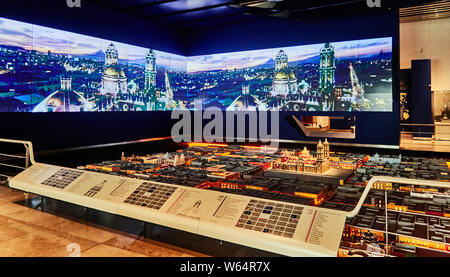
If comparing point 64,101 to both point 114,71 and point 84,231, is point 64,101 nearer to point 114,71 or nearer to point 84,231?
point 114,71

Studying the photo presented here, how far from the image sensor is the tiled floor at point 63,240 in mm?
2242

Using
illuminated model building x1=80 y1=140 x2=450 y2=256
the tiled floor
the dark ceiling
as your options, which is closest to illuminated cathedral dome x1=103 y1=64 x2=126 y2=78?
the dark ceiling

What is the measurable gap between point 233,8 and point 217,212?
21.1 feet

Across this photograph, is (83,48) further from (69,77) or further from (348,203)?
(348,203)

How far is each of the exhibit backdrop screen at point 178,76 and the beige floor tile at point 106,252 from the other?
14.5 ft

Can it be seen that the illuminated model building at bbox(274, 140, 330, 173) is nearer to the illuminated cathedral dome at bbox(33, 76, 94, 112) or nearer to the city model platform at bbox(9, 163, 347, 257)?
the city model platform at bbox(9, 163, 347, 257)

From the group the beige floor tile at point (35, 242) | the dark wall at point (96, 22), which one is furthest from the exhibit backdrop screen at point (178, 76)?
the beige floor tile at point (35, 242)

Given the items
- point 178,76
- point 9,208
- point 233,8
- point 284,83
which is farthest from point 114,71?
point 9,208

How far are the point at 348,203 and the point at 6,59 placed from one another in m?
5.75

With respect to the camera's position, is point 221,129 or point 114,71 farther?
point 221,129

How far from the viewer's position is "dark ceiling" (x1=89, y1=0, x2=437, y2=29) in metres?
6.37

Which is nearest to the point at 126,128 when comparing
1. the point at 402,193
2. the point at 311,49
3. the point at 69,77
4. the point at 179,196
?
the point at 69,77

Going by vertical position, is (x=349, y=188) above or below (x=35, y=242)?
above

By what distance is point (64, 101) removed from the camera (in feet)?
21.0
